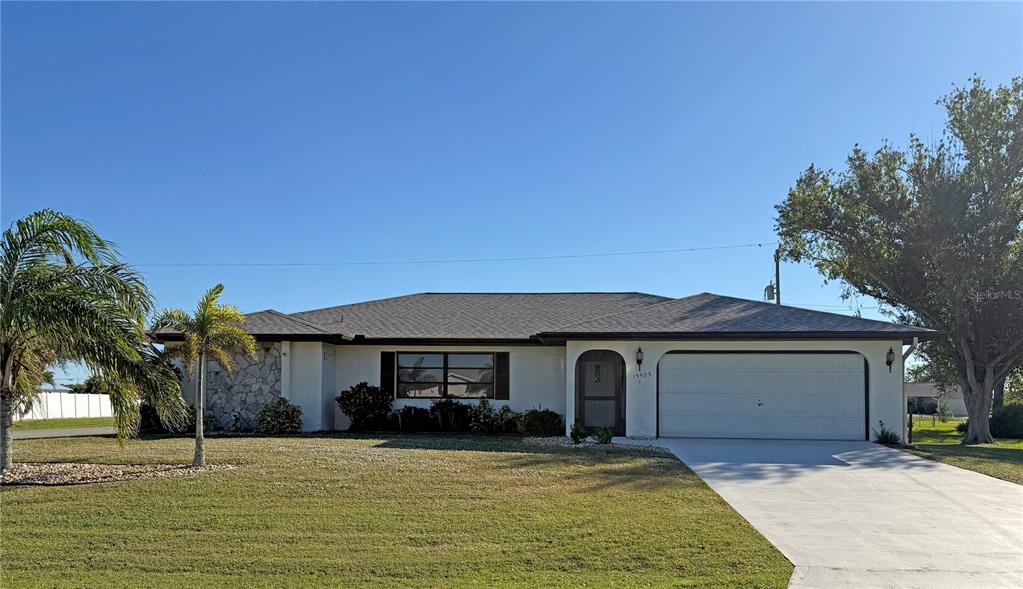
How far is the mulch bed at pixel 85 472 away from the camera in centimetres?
1102

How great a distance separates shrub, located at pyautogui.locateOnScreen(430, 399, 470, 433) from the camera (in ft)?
66.7

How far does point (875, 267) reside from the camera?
23.4m

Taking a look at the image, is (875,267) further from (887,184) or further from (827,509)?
(827,509)

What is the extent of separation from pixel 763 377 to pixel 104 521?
1360cm

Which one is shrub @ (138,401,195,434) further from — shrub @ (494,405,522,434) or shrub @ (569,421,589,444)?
shrub @ (569,421,589,444)

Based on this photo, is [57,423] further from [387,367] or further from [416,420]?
[416,420]

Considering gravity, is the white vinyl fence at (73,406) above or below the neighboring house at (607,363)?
below


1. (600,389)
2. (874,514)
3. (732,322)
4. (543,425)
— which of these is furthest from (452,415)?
(874,514)

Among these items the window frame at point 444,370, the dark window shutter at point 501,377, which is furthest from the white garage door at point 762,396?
the window frame at point 444,370

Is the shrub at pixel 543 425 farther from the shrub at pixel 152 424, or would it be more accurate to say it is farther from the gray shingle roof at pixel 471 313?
the shrub at pixel 152 424

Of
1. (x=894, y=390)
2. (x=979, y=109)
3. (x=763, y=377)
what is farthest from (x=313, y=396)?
(x=979, y=109)

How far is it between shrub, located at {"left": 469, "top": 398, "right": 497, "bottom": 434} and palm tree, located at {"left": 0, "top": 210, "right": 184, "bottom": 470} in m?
9.05

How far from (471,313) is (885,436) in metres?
11.6

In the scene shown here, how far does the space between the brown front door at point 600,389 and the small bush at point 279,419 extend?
7.11 m
